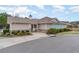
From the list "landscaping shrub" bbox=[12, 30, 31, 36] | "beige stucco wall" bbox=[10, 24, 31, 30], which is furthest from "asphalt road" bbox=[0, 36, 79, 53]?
"beige stucco wall" bbox=[10, 24, 31, 30]

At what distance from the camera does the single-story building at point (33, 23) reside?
585cm

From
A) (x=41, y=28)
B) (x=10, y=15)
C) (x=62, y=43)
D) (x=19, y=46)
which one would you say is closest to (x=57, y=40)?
(x=62, y=43)

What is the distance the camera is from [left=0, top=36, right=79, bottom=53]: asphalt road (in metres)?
5.62

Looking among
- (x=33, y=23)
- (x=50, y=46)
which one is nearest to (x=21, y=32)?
(x=33, y=23)

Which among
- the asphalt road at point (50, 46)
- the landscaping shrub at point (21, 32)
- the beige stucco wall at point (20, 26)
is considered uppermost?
the beige stucco wall at point (20, 26)

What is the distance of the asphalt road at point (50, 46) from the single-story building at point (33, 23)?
321mm

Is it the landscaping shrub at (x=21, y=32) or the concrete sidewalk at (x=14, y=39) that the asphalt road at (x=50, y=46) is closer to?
the concrete sidewalk at (x=14, y=39)

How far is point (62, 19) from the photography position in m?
5.89

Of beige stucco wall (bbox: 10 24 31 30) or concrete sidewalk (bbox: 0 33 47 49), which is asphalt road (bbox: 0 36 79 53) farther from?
beige stucco wall (bbox: 10 24 31 30)

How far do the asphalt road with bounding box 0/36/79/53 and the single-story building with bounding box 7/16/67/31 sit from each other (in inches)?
12.6

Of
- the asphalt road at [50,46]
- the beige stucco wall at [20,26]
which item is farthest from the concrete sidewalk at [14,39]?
the beige stucco wall at [20,26]

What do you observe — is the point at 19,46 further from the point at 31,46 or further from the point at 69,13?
the point at 69,13
